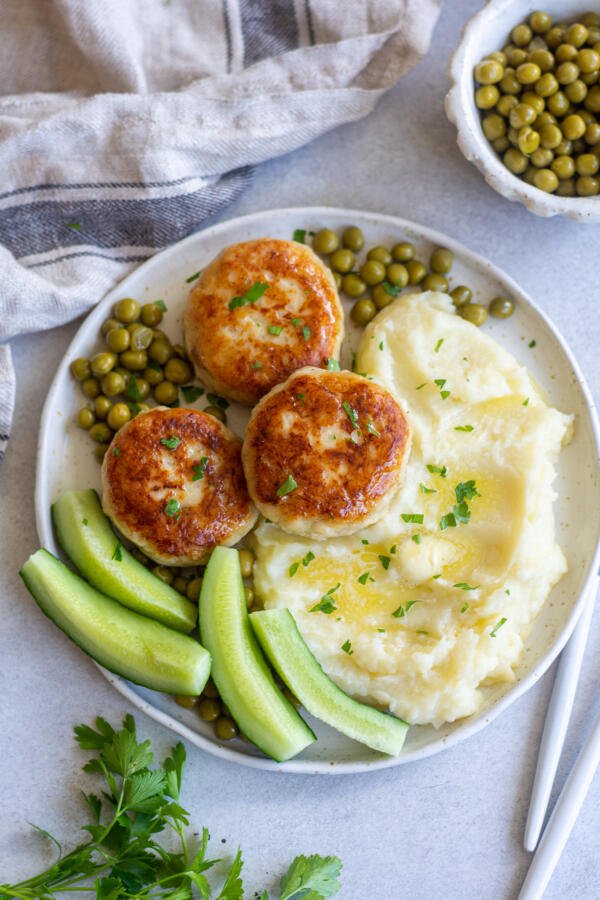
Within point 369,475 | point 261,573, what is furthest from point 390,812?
point 369,475

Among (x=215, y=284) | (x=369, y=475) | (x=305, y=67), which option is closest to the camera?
(x=369, y=475)

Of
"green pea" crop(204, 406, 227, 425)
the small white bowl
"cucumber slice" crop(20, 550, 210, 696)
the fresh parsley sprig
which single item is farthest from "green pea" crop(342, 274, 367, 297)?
the fresh parsley sprig

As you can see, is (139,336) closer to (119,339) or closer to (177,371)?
(119,339)

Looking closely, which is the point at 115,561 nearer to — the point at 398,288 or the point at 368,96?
A: the point at 398,288

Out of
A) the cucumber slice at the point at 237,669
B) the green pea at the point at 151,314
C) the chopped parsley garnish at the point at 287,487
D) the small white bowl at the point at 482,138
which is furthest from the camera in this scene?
the green pea at the point at 151,314

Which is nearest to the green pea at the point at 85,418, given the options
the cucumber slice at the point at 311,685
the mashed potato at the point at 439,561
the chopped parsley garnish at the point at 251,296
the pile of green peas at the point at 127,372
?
the pile of green peas at the point at 127,372

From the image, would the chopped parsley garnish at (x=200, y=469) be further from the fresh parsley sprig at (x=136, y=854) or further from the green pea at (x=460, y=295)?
the green pea at (x=460, y=295)

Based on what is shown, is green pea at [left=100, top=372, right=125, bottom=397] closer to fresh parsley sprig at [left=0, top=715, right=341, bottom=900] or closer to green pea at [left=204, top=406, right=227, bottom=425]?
green pea at [left=204, top=406, right=227, bottom=425]
